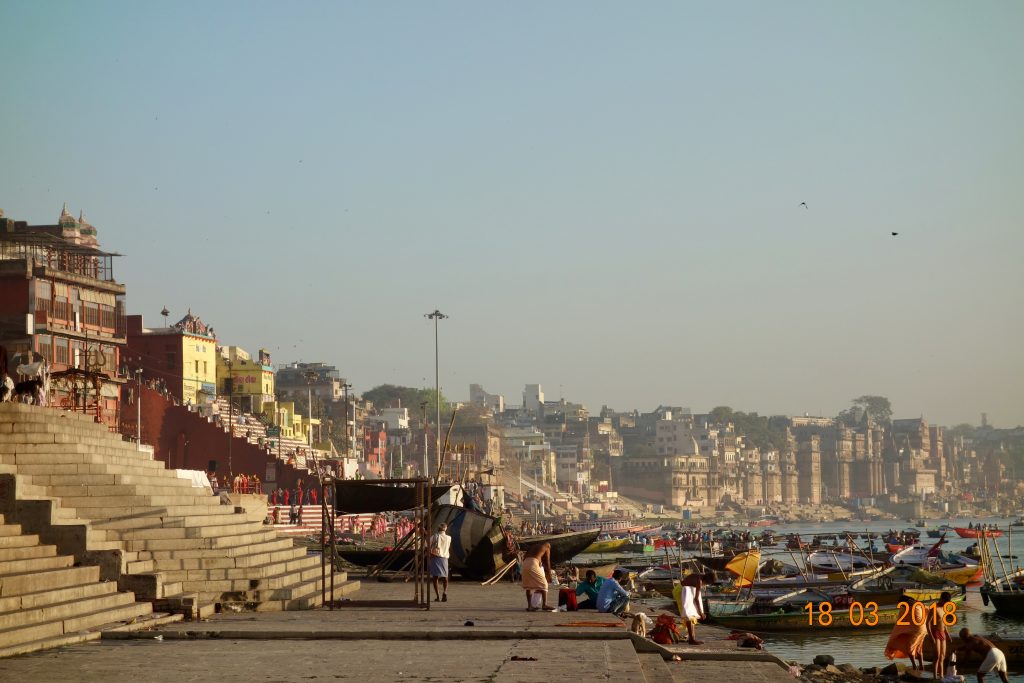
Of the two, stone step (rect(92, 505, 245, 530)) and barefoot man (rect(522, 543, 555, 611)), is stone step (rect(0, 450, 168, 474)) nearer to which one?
stone step (rect(92, 505, 245, 530))

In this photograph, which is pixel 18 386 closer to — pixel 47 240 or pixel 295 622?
pixel 295 622

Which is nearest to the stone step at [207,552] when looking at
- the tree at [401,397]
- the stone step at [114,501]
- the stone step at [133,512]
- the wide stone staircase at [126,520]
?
the wide stone staircase at [126,520]

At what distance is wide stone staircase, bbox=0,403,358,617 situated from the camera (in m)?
13.9

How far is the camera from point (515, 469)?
148750 mm

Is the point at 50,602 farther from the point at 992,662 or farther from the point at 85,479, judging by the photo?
the point at 992,662


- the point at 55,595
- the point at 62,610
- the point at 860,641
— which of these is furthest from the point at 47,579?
the point at 860,641

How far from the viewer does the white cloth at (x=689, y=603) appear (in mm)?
15148

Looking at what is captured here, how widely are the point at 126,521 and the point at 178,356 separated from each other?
164 ft

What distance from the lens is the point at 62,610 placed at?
12.2m

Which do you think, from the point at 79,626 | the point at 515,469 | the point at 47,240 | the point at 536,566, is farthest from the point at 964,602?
the point at 515,469

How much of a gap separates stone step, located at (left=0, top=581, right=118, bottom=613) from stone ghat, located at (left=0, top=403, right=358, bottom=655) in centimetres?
32

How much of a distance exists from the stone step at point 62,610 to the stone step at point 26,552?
70cm

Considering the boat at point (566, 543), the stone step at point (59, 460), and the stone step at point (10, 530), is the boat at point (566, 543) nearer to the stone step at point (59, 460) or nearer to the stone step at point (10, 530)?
the stone step at point (59, 460)

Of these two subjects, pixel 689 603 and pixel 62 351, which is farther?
pixel 62 351
